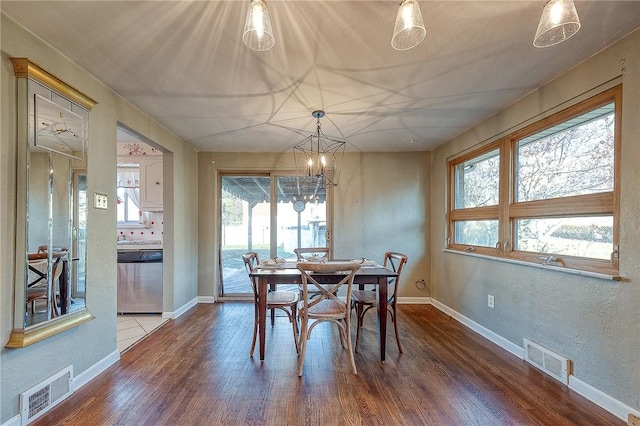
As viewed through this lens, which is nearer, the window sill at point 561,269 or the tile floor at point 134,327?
the window sill at point 561,269

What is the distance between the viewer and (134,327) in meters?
3.41

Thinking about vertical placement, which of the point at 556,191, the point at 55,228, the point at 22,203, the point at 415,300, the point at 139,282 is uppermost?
the point at 556,191

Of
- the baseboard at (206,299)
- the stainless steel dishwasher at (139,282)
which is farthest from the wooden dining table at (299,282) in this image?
the baseboard at (206,299)

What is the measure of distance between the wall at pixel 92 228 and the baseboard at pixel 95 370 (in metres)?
0.01

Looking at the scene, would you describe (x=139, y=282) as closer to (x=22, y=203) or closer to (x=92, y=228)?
(x=92, y=228)

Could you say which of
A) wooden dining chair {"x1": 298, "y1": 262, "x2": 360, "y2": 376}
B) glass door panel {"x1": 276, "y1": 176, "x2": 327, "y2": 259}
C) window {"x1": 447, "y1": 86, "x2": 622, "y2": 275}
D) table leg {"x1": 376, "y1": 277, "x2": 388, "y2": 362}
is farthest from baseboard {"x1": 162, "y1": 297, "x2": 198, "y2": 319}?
window {"x1": 447, "y1": 86, "x2": 622, "y2": 275}

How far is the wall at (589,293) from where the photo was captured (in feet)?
5.84

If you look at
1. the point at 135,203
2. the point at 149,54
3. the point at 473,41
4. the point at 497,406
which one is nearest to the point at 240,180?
the point at 135,203

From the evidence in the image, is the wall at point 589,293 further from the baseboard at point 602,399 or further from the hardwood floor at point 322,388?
the hardwood floor at point 322,388

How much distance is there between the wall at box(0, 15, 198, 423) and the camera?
1646 millimetres

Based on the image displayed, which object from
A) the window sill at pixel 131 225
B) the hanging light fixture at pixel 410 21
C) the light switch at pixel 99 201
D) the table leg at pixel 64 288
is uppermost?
the hanging light fixture at pixel 410 21

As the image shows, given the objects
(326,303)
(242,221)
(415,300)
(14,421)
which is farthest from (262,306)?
(415,300)

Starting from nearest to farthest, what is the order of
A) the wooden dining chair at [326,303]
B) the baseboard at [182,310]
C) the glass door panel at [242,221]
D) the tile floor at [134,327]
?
the wooden dining chair at [326,303], the tile floor at [134,327], the baseboard at [182,310], the glass door panel at [242,221]

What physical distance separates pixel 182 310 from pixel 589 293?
4.24 m
